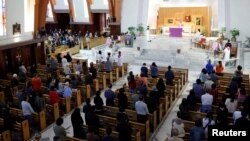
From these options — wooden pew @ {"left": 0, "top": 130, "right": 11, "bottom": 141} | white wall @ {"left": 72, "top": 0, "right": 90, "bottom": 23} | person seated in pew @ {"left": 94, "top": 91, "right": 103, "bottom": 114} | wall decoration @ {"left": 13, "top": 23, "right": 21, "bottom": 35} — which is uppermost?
white wall @ {"left": 72, "top": 0, "right": 90, "bottom": 23}

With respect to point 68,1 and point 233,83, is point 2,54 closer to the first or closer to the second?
point 233,83

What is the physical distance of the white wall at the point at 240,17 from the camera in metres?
23.0

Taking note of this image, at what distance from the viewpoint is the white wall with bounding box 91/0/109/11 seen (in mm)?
28781

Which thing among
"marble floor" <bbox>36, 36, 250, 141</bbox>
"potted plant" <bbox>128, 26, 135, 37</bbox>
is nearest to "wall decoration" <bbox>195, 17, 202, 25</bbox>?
"marble floor" <bbox>36, 36, 250, 141</bbox>

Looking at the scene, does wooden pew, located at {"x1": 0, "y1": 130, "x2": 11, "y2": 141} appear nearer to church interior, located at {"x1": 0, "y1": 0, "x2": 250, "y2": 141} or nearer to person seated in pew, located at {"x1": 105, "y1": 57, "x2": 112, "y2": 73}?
church interior, located at {"x1": 0, "y1": 0, "x2": 250, "y2": 141}

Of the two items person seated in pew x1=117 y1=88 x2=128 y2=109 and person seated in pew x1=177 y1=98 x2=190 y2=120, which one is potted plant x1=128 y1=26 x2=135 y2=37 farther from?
person seated in pew x1=177 y1=98 x2=190 y2=120

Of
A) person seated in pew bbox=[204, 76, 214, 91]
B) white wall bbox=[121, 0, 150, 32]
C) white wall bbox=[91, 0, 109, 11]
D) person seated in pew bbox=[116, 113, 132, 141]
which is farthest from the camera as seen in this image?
white wall bbox=[91, 0, 109, 11]

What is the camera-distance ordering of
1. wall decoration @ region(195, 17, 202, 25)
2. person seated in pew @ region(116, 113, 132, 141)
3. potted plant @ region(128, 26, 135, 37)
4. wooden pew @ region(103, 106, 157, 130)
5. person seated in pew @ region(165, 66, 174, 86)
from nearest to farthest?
person seated in pew @ region(116, 113, 132, 141)
wooden pew @ region(103, 106, 157, 130)
person seated in pew @ region(165, 66, 174, 86)
potted plant @ region(128, 26, 135, 37)
wall decoration @ region(195, 17, 202, 25)

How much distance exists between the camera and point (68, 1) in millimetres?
28891

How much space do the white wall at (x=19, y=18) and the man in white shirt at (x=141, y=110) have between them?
975 cm

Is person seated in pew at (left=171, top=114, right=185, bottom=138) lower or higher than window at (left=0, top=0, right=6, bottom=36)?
lower

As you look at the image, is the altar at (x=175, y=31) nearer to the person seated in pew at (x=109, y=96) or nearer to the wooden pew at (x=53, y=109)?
the person seated in pew at (x=109, y=96)

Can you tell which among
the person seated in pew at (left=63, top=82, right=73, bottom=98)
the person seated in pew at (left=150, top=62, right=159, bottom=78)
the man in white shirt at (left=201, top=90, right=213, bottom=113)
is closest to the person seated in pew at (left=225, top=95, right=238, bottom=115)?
the man in white shirt at (left=201, top=90, right=213, bottom=113)

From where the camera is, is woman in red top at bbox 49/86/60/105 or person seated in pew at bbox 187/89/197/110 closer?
person seated in pew at bbox 187/89/197/110
